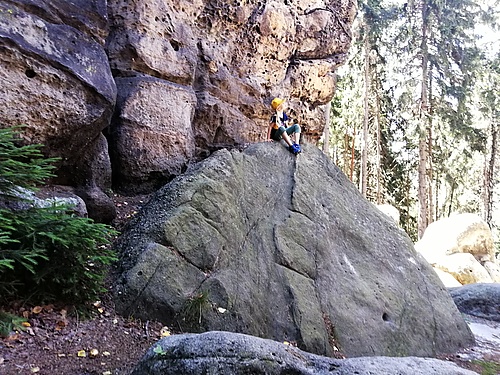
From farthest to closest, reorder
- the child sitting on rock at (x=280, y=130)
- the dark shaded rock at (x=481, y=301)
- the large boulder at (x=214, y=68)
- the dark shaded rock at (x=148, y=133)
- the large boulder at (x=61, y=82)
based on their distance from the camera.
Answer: the dark shaded rock at (x=481, y=301), the child sitting on rock at (x=280, y=130), the large boulder at (x=214, y=68), the dark shaded rock at (x=148, y=133), the large boulder at (x=61, y=82)

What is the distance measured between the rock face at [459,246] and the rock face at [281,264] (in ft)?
34.1

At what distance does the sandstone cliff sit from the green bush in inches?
64.1

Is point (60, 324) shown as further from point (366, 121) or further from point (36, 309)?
point (366, 121)

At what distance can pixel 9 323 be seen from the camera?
388 cm

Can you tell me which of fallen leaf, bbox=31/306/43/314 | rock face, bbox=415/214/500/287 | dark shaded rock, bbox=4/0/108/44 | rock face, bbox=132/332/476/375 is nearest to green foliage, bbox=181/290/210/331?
rock face, bbox=132/332/476/375

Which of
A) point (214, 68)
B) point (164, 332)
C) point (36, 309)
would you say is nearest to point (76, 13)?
point (214, 68)

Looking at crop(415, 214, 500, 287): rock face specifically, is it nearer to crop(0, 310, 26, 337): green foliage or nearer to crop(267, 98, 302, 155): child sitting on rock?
crop(267, 98, 302, 155): child sitting on rock

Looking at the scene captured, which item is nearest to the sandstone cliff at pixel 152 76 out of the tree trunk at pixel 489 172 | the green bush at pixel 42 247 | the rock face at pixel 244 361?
the green bush at pixel 42 247

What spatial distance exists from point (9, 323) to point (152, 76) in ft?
17.9

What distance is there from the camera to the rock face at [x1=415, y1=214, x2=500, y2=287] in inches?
681

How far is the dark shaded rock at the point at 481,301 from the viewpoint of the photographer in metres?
10.2

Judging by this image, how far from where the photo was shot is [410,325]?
22.7 feet

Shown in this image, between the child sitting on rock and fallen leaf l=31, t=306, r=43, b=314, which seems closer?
fallen leaf l=31, t=306, r=43, b=314

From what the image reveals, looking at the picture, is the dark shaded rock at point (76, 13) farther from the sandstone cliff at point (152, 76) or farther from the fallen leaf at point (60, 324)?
the fallen leaf at point (60, 324)
